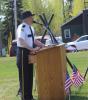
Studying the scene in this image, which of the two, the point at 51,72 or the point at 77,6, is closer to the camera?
the point at 51,72

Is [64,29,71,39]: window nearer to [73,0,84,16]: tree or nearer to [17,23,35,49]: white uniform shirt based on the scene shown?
[73,0,84,16]: tree

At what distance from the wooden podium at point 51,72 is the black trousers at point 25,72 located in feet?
0.93

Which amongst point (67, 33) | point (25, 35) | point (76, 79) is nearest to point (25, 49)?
point (25, 35)

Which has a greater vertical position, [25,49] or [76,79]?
[25,49]

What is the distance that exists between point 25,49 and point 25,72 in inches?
20.6

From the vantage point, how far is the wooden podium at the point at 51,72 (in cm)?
1041

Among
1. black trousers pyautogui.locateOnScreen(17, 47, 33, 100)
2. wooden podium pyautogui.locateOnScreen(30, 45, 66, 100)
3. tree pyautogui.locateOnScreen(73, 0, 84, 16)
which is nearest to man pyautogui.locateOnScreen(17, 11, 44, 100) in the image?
black trousers pyautogui.locateOnScreen(17, 47, 33, 100)

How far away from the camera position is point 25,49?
10.7 metres

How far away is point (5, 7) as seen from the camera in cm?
8119

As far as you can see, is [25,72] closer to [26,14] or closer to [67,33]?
[26,14]

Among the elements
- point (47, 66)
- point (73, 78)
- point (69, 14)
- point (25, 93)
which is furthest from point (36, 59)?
point (69, 14)

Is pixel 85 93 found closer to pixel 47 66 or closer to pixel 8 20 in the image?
pixel 47 66

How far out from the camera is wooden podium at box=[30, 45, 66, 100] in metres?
10.4

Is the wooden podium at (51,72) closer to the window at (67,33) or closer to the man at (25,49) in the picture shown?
the man at (25,49)
